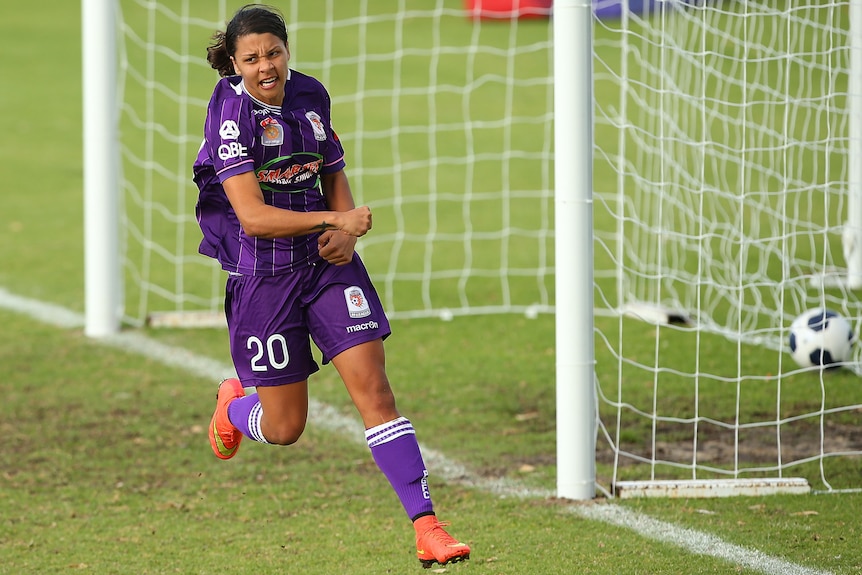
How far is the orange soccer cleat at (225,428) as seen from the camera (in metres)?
4.96

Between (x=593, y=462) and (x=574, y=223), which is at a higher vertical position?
(x=574, y=223)

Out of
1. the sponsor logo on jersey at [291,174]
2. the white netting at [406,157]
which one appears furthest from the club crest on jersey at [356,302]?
the white netting at [406,157]

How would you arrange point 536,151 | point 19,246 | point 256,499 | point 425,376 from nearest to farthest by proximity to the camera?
point 256,499 → point 425,376 → point 19,246 → point 536,151

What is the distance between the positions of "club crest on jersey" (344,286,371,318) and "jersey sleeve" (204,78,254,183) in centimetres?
53

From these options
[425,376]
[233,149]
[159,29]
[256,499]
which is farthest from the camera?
[159,29]

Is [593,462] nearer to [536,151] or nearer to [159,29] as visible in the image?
[536,151]

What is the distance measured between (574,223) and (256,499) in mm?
1816

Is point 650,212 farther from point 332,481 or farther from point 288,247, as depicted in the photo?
point 288,247

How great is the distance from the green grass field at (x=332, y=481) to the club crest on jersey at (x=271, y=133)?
1.54 meters

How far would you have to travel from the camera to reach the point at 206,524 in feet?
16.7

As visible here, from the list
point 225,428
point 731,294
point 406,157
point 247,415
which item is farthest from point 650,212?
point 247,415

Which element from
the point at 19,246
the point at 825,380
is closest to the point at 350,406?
the point at 825,380

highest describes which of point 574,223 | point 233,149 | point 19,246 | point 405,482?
point 233,149

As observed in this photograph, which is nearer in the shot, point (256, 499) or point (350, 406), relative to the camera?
point (256, 499)
